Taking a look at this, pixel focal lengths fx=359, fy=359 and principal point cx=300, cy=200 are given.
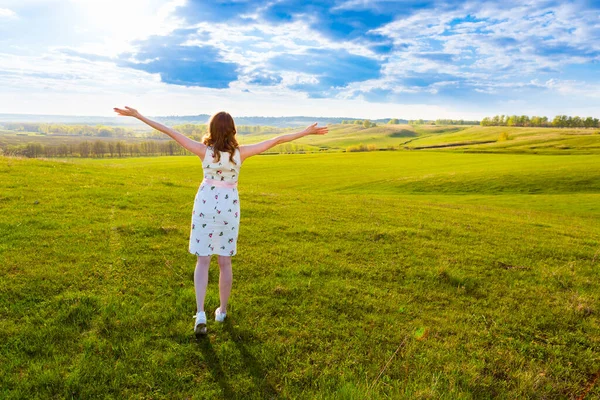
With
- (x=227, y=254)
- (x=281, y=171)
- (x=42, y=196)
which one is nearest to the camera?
(x=227, y=254)

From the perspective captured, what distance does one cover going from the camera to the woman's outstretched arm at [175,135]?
5672 millimetres

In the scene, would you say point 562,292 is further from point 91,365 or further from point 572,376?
point 91,365

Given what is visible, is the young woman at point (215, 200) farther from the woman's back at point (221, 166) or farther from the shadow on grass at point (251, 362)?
the shadow on grass at point (251, 362)

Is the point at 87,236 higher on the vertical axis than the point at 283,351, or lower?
higher

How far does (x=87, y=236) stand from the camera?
9.44m

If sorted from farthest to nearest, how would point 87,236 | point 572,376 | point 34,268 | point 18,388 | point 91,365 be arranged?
1. point 87,236
2. point 34,268
3. point 572,376
4. point 91,365
5. point 18,388

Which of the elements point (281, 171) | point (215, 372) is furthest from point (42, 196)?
point (281, 171)

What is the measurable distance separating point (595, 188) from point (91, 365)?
48.9 metres

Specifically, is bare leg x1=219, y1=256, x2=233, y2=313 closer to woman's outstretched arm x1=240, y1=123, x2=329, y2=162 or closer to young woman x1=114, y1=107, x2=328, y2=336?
young woman x1=114, y1=107, x2=328, y2=336

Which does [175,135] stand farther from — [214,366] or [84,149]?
[84,149]

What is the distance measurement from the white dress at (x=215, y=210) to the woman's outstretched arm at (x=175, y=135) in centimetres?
15

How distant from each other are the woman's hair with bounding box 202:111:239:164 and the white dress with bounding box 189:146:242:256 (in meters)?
0.08

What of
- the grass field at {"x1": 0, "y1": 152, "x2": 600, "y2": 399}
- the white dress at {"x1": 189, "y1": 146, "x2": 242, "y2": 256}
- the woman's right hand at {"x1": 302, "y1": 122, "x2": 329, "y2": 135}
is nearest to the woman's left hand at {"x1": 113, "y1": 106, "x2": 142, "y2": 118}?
the white dress at {"x1": 189, "y1": 146, "x2": 242, "y2": 256}

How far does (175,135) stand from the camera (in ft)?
19.3
